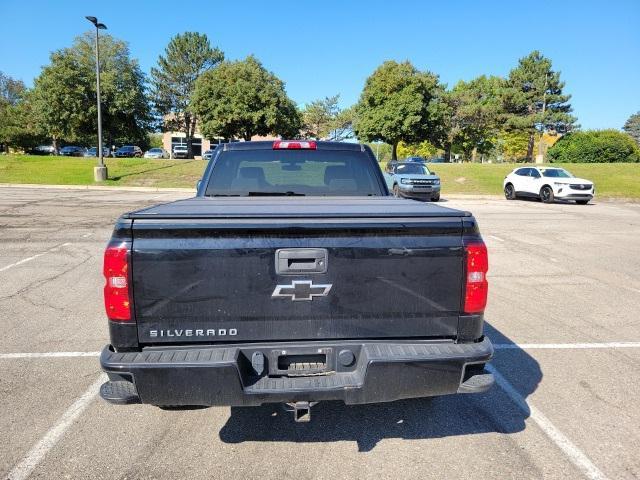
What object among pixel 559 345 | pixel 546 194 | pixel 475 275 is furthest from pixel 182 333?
pixel 546 194

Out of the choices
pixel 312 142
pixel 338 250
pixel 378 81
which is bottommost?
pixel 338 250

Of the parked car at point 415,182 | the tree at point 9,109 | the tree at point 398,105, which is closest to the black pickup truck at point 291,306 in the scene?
the parked car at point 415,182

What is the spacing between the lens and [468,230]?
2.53 m

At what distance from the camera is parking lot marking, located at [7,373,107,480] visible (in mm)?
2709

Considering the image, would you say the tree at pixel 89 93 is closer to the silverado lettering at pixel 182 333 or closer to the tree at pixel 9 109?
the tree at pixel 9 109

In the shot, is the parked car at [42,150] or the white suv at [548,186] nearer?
the white suv at [548,186]

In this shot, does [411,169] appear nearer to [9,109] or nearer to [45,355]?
[45,355]

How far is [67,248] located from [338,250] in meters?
8.79

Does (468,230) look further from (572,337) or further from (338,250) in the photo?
(572,337)

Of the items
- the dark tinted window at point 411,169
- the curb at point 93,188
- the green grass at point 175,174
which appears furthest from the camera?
the green grass at point 175,174

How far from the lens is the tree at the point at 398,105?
144 feet

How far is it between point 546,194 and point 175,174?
22.3 meters

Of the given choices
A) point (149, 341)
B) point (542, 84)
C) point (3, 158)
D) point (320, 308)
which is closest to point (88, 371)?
point (149, 341)

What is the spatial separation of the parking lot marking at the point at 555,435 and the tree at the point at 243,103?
41585mm
